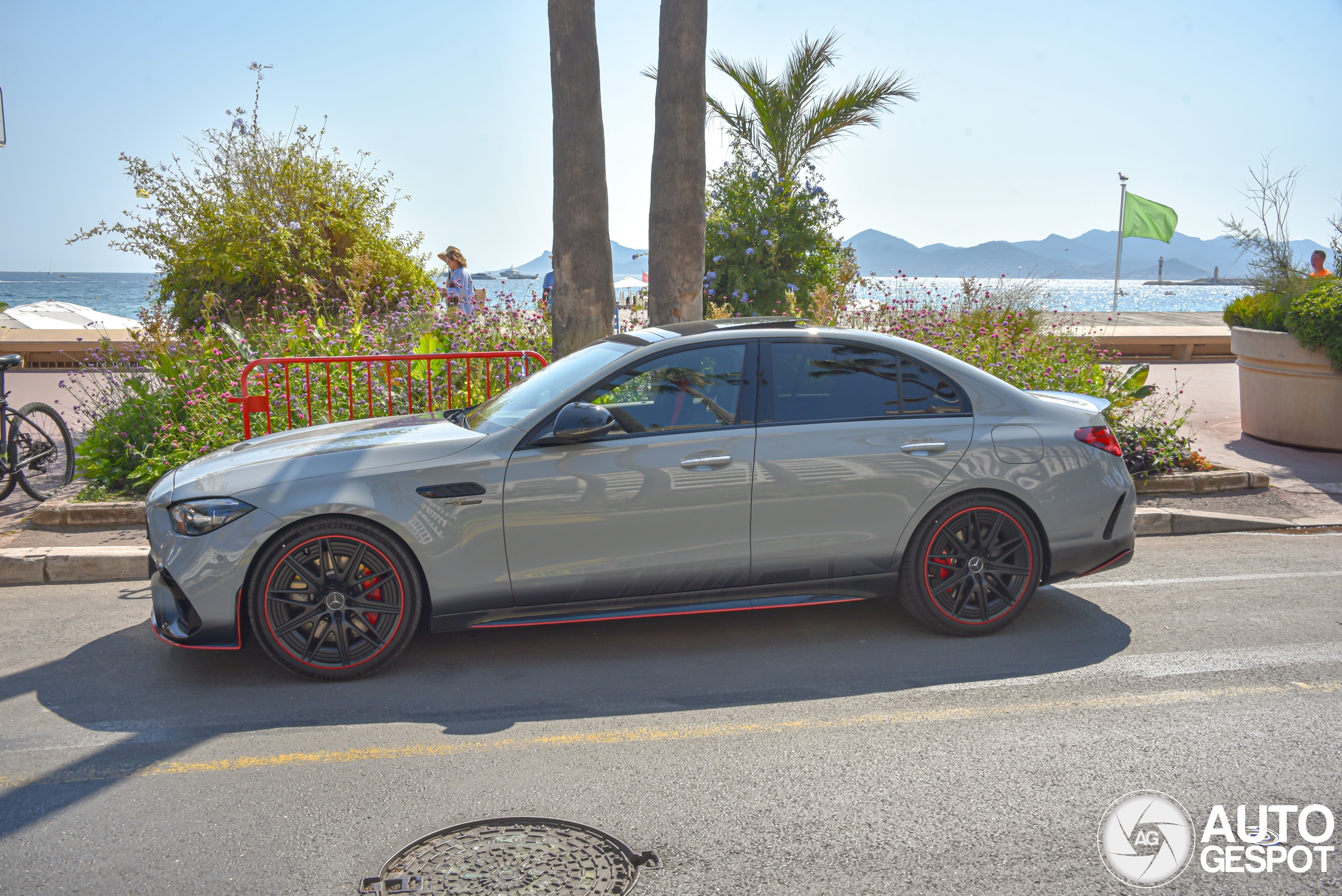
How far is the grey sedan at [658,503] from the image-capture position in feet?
13.9

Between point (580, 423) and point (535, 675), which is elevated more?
point (580, 423)

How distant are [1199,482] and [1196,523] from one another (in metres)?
0.90

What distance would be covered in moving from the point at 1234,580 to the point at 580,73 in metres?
6.43

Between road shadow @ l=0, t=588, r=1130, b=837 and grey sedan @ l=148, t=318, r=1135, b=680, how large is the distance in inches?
9.2

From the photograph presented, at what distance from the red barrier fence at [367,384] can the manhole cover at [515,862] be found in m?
4.38

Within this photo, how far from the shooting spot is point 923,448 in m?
4.73

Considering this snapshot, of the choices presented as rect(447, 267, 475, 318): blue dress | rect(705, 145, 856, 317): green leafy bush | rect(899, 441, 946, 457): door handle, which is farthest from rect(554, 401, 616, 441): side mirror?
rect(705, 145, 856, 317): green leafy bush

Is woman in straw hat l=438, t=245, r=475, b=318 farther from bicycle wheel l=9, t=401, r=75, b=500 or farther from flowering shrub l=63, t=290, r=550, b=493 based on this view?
bicycle wheel l=9, t=401, r=75, b=500

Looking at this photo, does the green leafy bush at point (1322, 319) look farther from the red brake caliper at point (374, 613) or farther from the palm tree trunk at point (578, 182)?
the red brake caliper at point (374, 613)

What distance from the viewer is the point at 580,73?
324 inches

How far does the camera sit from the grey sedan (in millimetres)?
4234

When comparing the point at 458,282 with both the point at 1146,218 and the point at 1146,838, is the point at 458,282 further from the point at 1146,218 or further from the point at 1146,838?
the point at 1146,218

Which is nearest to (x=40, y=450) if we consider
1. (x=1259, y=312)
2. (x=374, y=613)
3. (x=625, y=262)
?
(x=374, y=613)

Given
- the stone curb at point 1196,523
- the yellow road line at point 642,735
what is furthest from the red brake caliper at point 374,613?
the stone curb at point 1196,523
